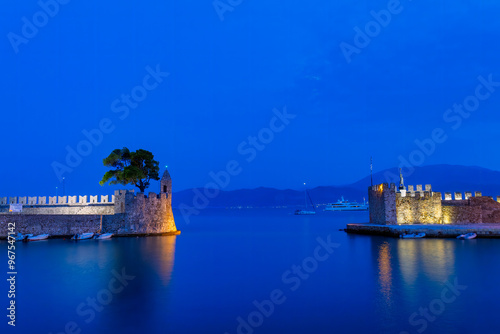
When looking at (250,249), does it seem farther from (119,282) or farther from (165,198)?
(119,282)

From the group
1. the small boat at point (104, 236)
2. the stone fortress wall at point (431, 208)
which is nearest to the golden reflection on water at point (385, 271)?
the stone fortress wall at point (431, 208)

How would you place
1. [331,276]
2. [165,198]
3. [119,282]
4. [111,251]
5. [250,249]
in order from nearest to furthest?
[119,282], [331,276], [111,251], [250,249], [165,198]

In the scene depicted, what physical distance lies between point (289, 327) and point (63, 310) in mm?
6407

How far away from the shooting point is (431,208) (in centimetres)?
2950

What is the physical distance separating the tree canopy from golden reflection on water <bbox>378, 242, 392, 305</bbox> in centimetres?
1945

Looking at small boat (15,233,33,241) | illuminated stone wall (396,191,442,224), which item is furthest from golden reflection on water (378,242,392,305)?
small boat (15,233,33,241)

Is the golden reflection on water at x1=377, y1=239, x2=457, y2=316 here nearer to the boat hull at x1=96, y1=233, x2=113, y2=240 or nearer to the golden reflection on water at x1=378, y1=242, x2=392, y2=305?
the golden reflection on water at x1=378, y1=242, x2=392, y2=305

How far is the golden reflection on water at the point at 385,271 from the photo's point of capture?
11789 millimetres

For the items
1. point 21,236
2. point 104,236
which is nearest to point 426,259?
point 104,236

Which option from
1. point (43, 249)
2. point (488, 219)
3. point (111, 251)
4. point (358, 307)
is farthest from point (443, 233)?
point (43, 249)

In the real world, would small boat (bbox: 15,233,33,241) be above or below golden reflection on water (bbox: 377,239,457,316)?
above

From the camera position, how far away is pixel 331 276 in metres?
14.9

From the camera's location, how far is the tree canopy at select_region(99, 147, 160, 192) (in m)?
29.3

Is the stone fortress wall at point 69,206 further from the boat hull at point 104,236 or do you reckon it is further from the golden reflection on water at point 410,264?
the golden reflection on water at point 410,264
